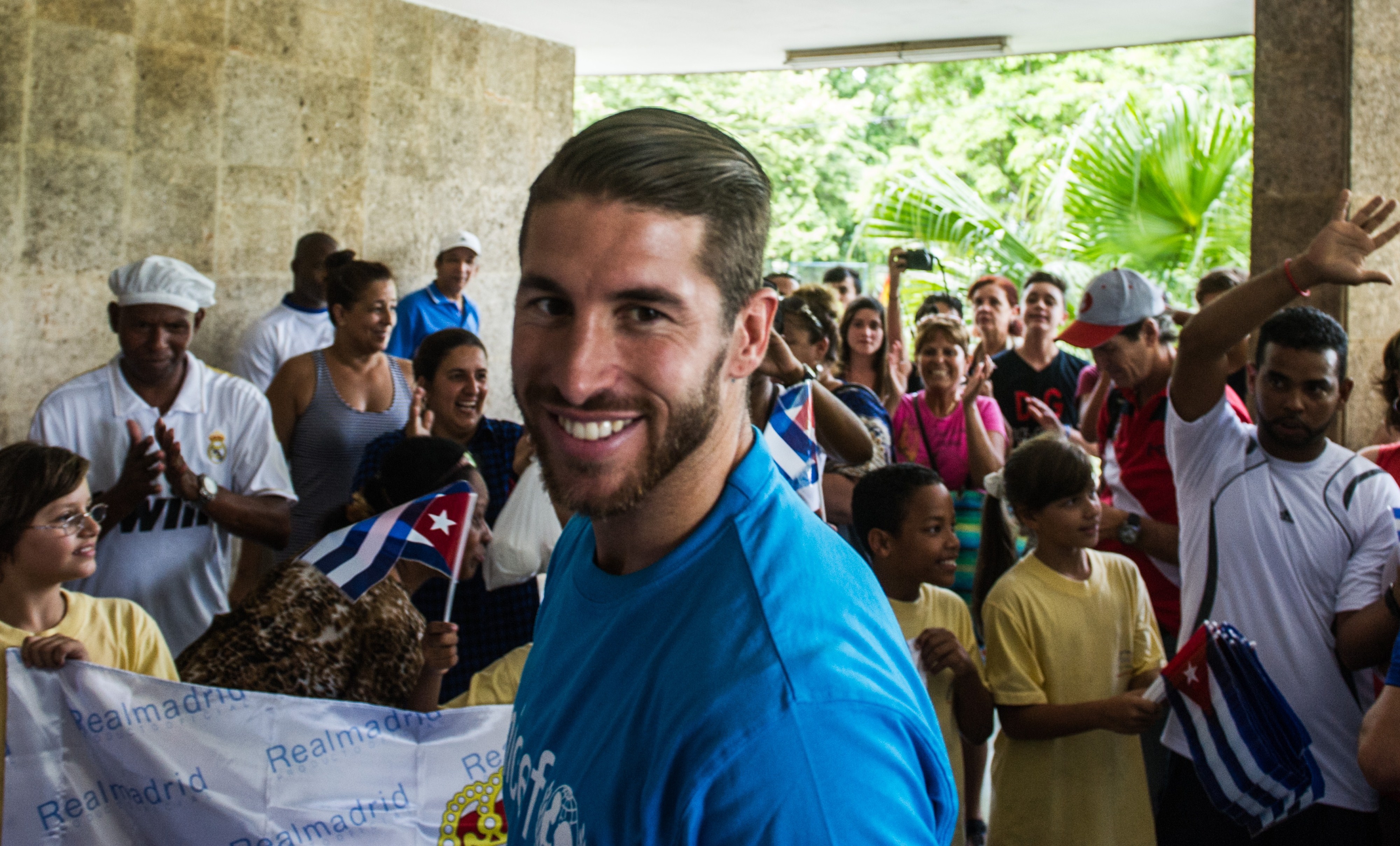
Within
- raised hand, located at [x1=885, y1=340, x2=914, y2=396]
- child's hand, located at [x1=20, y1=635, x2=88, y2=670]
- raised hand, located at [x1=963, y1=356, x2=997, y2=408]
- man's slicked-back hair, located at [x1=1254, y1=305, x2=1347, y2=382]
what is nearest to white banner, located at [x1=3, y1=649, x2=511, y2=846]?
child's hand, located at [x1=20, y1=635, x2=88, y2=670]

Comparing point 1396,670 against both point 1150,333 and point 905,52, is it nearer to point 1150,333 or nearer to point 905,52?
point 1150,333

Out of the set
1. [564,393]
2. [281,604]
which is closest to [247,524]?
[281,604]

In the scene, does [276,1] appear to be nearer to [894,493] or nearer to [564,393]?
[894,493]

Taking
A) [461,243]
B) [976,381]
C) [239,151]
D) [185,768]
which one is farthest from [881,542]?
[239,151]

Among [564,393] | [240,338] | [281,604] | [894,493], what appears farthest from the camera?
[240,338]

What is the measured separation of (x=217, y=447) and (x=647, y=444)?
10.4 feet

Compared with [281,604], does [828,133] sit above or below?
above

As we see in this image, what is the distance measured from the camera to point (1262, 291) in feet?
9.67

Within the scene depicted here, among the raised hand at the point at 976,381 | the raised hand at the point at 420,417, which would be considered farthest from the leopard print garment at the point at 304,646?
the raised hand at the point at 976,381

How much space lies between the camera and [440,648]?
2893 millimetres

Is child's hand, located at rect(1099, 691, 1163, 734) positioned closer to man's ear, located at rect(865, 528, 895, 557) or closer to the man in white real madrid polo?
man's ear, located at rect(865, 528, 895, 557)

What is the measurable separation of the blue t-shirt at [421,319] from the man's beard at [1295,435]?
4.94 metres

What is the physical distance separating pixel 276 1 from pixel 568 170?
628 centimetres

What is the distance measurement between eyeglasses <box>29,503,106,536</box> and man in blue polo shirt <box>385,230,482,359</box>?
3864 mm
